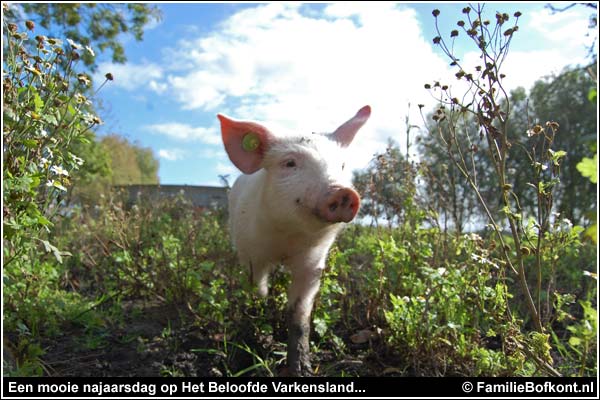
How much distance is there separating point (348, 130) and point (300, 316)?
1474 mm

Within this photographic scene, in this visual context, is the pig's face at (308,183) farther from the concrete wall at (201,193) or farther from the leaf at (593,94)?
the concrete wall at (201,193)

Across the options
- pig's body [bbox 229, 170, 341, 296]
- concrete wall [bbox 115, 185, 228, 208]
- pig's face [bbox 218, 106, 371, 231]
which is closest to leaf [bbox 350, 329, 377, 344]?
pig's body [bbox 229, 170, 341, 296]

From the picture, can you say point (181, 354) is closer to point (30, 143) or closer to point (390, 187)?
point (30, 143)

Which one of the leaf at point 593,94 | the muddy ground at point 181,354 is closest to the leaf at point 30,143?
the muddy ground at point 181,354

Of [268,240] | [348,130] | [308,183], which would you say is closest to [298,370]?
[268,240]

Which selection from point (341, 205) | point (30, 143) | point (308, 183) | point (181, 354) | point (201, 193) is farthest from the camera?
point (201, 193)

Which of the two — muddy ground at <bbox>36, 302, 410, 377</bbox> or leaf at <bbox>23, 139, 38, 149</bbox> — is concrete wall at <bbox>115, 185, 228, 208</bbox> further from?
leaf at <bbox>23, 139, 38, 149</bbox>

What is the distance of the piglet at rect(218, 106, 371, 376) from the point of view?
3.27m

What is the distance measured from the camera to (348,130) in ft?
13.4

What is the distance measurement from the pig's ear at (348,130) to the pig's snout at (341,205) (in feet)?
2.99

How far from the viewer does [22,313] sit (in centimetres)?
382

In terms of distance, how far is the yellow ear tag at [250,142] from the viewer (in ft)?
12.2

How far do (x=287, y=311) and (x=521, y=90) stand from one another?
18.1 meters
